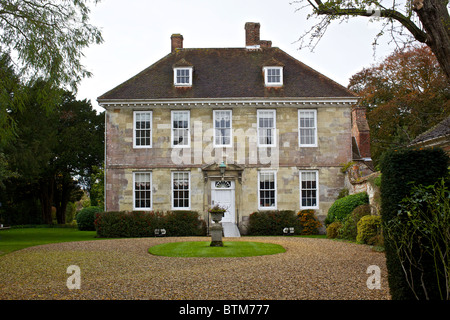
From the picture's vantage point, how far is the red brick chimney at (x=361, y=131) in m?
26.5

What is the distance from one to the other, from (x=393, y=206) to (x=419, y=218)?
438 mm

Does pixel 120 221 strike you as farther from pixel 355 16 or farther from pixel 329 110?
pixel 355 16

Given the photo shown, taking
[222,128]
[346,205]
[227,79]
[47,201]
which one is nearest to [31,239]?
[222,128]

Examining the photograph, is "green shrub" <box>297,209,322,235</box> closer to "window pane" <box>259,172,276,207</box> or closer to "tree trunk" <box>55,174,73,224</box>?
"window pane" <box>259,172,276,207</box>

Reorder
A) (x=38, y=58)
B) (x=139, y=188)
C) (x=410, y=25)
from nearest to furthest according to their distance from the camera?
(x=410, y=25), (x=38, y=58), (x=139, y=188)

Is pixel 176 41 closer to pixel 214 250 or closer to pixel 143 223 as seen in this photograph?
pixel 143 223

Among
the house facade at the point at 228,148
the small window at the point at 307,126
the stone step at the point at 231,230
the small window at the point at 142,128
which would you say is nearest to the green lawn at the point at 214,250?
the stone step at the point at 231,230

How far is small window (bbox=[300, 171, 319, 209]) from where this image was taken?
2348 cm

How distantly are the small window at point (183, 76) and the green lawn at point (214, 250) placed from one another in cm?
1085

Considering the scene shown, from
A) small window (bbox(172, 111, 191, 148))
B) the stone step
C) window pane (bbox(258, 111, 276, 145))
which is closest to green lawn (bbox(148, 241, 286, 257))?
the stone step

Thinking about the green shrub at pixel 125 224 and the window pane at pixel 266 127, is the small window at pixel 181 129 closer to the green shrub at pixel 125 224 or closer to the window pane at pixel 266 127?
the window pane at pixel 266 127

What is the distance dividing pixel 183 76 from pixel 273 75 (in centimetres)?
485
